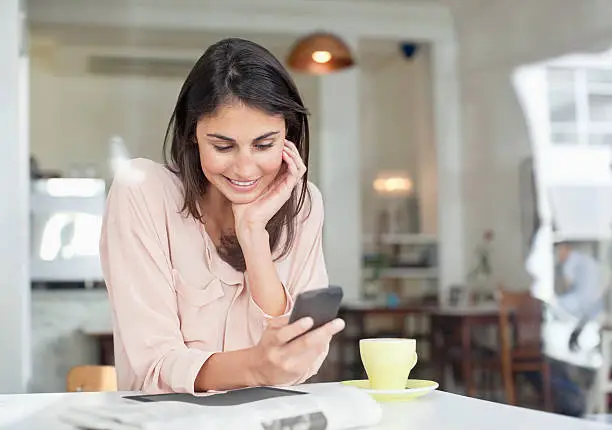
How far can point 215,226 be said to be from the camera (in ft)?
4.99

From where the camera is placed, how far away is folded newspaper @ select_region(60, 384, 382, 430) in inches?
33.3

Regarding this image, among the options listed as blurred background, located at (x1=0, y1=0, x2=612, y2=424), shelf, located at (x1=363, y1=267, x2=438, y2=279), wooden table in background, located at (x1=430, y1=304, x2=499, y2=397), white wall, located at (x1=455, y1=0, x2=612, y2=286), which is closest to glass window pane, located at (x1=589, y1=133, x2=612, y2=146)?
blurred background, located at (x1=0, y1=0, x2=612, y2=424)

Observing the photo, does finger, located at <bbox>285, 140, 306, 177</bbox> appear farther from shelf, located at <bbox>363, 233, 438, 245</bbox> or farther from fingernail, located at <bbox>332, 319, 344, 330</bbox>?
shelf, located at <bbox>363, 233, 438, 245</bbox>

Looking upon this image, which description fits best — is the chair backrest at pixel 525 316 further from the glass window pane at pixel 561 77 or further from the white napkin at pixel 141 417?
the white napkin at pixel 141 417

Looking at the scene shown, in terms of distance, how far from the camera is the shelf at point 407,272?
7.94m

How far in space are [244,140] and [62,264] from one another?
512 centimetres

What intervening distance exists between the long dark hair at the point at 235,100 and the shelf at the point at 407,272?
253 inches

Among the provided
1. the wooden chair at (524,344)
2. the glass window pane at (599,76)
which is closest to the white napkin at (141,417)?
the wooden chair at (524,344)

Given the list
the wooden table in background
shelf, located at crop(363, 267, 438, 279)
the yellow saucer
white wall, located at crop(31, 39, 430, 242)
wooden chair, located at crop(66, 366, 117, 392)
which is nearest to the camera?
the yellow saucer

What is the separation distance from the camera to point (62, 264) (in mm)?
6270

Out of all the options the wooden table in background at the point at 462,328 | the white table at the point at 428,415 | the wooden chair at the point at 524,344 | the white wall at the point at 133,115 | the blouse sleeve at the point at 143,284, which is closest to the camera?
the white table at the point at 428,415

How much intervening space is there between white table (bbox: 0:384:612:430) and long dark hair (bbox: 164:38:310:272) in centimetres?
39

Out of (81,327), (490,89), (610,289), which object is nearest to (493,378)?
(610,289)

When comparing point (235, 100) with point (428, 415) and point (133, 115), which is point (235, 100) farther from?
point (133, 115)
